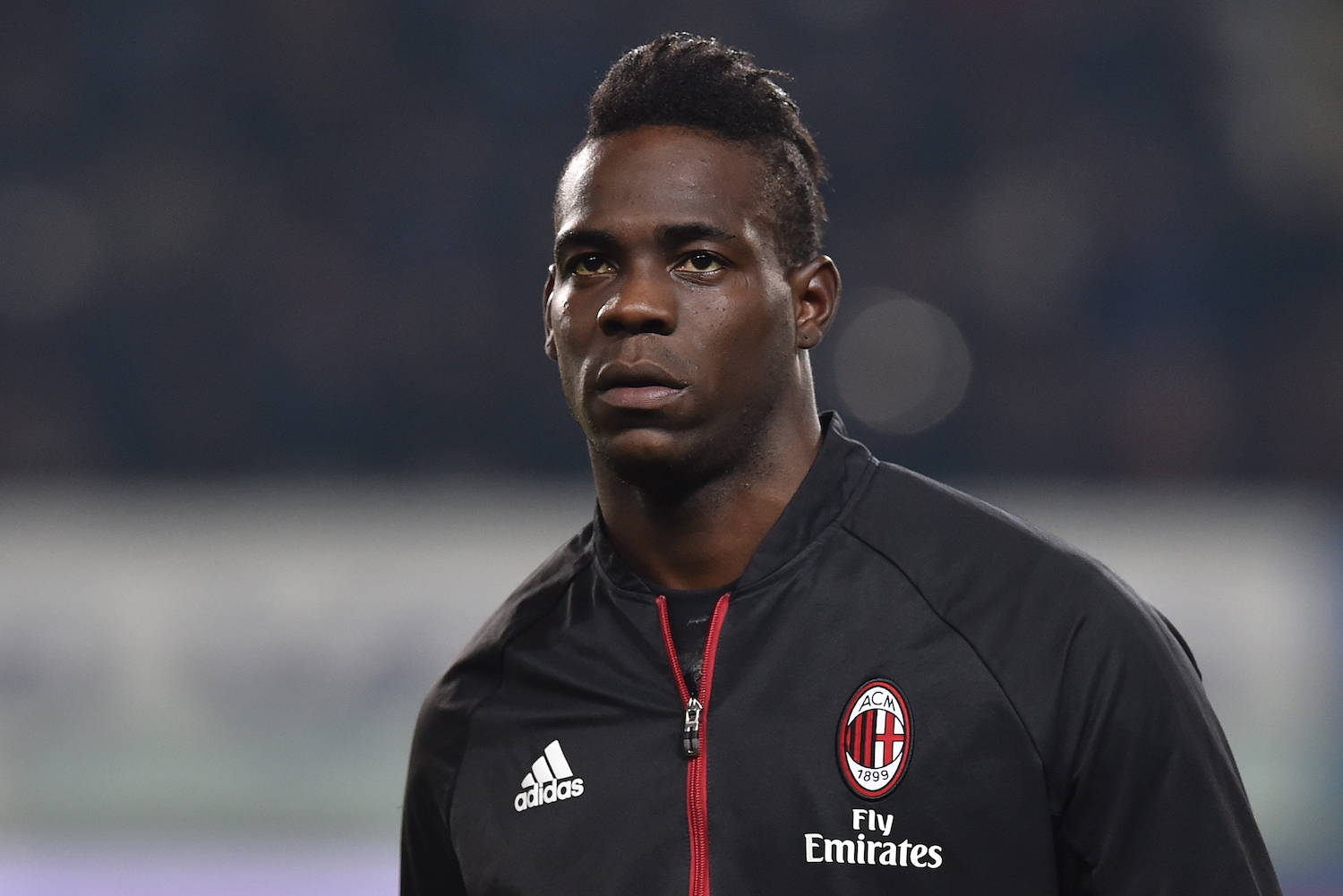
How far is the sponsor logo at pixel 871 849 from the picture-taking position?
1782 mm

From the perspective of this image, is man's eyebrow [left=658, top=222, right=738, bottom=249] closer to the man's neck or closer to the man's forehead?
the man's forehead

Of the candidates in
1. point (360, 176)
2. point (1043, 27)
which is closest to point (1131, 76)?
point (1043, 27)

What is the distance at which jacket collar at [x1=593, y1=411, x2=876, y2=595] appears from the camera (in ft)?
6.50

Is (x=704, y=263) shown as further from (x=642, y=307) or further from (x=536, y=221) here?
(x=536, y=221)

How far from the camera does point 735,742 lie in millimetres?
1897

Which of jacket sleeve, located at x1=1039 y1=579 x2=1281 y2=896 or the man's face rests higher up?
the man's face

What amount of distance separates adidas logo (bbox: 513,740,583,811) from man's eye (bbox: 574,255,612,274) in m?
0.57

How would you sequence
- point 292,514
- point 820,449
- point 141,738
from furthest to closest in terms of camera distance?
1. point 292,514
2. point 141,738
3. point 820,449

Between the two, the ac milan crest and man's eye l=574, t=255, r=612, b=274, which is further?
man's eye l=574, t=255, r=612, b=274

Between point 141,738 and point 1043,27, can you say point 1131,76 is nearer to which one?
point 1043,27

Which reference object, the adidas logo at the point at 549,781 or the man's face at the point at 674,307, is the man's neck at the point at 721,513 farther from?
the adidas logo at the point at 549,781

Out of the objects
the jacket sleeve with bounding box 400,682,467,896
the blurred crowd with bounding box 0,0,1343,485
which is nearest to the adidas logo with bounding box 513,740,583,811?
the jacket sleeve with bounding box 400,682,467,896

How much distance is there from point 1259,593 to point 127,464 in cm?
525

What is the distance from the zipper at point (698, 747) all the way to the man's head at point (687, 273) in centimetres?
18
